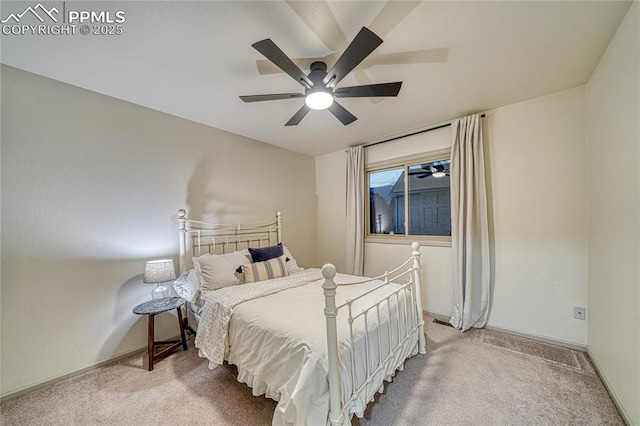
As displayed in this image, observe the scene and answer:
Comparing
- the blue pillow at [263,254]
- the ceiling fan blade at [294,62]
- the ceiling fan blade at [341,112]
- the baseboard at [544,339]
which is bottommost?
the baseboard at [544,339]

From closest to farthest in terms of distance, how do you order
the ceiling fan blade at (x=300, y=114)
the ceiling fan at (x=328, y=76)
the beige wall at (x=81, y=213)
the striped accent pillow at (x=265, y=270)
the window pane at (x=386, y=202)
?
the ceiling fan at (x=328, y=76) → the beige wall at (x=81, y=213) → the ceiling fan blade at (x=300, y=114) → the striped accent pillow at (x=265, y=270) → the window pane at (x=386, y=202)

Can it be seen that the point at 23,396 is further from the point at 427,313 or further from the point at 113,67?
the point at 427,313

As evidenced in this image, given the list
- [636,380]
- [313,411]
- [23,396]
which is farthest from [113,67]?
[636,380]

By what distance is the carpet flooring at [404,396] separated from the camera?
5.18 feet

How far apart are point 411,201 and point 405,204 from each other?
9 cm

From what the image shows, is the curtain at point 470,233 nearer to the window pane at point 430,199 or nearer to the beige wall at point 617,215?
the window pane at point 430,199

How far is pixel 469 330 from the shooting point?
2.74 meters

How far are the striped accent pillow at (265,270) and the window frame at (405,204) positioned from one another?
160cm

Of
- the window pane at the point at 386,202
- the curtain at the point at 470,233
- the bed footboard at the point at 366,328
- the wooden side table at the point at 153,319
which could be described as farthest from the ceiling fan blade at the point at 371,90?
the wooden side table at the point at 153,319

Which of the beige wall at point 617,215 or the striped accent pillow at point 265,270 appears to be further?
the striped accent pillow at point 265,270

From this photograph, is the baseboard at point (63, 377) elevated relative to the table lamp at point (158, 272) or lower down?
lower down

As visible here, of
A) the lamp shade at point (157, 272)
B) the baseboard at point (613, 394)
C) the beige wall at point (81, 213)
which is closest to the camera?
the baseboard at point (613, 394)

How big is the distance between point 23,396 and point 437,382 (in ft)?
10.5

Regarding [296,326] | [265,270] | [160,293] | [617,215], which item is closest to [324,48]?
[296,326]
